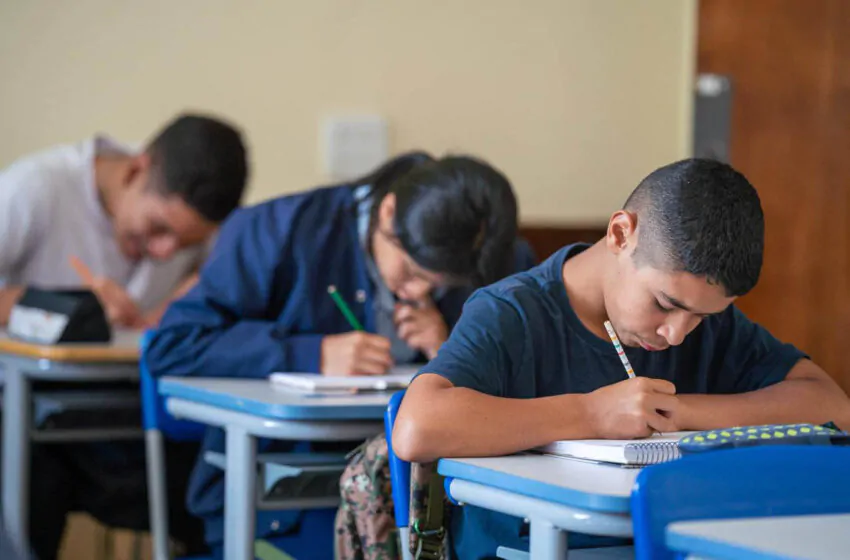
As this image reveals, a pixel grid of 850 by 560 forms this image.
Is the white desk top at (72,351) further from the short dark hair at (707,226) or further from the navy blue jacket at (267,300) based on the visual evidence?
the short dark hair at (707,226)

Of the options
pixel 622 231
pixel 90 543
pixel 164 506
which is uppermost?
pixel 622 231

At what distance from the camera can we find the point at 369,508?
1.72 meters

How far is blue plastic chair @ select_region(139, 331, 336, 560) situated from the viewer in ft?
7.20

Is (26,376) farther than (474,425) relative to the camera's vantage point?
Yes

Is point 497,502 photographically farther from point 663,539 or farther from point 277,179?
point 277,179

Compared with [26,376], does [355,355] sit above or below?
above

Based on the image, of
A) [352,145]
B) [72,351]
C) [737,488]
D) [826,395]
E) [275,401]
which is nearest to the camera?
[737,488]

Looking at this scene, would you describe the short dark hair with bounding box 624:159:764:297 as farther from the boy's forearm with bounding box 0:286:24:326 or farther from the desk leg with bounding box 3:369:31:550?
the boy's forearm with bounding box 0:286:24:326

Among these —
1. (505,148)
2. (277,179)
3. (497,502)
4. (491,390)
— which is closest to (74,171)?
(277,179)

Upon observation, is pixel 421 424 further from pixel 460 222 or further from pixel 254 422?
pixel 460 222

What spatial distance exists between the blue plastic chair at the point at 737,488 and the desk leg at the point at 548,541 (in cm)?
12

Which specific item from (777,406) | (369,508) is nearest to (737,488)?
(777,406)

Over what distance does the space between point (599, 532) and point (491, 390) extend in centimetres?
36

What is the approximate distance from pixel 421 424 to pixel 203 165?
5.65 feet
